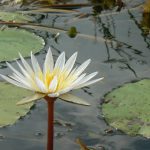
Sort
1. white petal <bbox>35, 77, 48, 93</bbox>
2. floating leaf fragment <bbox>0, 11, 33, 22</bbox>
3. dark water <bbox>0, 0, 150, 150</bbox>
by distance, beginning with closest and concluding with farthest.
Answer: white petal <bbox>35, 77, 48, 93</bbox> → dark water <bbox>0, 0, 150, 150</bbox> → floating leaf fragment <bbox>0, 11, 33, 22</bbox>

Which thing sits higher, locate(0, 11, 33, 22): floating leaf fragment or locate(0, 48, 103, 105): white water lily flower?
locate(0, 11, 33, 22): floating leaf fragment

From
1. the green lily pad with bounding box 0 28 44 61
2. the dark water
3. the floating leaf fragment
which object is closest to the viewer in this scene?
the dark water

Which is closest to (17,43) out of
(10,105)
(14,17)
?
(14,17)

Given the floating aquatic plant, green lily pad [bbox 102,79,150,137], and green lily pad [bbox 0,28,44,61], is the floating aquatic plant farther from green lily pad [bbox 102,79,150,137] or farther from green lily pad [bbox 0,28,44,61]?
green lily pad [bbox 0,28,44,61]

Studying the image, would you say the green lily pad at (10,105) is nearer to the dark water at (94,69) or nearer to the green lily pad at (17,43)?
the dark water at (94,69)

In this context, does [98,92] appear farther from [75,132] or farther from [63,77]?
[63,77]

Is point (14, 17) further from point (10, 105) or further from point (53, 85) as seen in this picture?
point (53, 85)

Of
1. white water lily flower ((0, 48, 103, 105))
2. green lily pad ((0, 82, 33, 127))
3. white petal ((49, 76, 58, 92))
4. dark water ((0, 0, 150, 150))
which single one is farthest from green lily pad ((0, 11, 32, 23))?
white petal ((49, 76, 58, 92))

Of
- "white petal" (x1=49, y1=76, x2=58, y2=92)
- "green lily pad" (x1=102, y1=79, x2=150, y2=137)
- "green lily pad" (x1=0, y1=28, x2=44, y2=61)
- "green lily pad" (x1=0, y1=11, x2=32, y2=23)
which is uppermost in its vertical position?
"green lily pad" (x1=0, y1=11, x2=32, y2=23)
